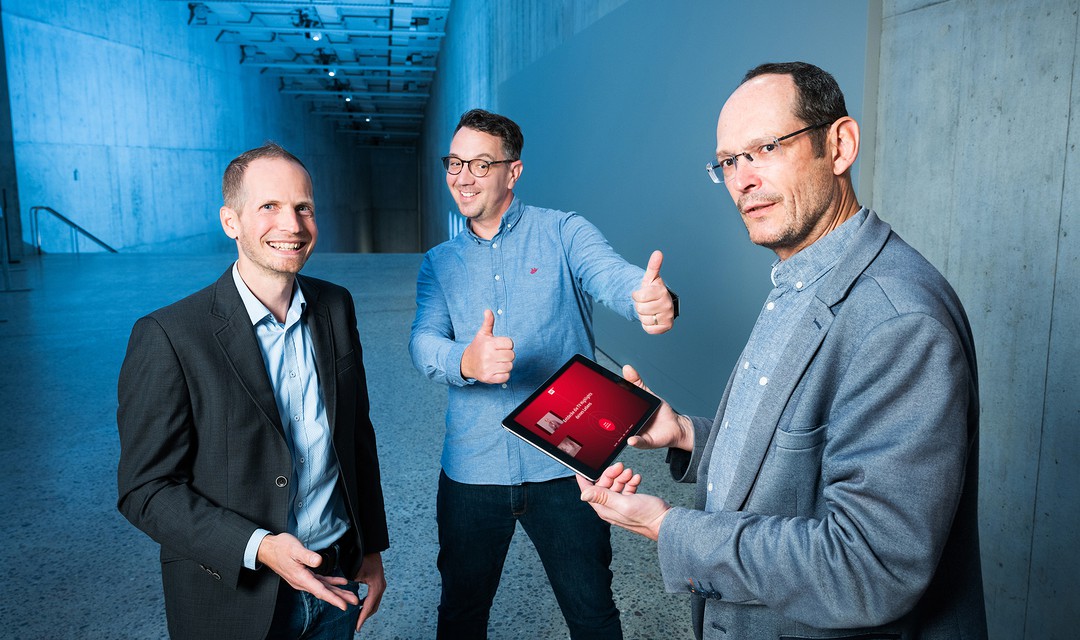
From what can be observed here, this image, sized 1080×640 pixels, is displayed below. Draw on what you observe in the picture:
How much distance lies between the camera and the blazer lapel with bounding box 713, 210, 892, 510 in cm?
116

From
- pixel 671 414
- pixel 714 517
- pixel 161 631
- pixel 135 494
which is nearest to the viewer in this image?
pixel 714 517

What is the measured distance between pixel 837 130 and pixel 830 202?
12 centimetres

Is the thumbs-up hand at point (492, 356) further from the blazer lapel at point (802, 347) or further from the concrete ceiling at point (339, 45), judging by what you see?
the concrete ceiling at point (339, 45)

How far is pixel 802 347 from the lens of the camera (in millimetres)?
1167

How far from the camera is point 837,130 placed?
1260mm

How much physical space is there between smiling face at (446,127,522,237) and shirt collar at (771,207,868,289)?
1.04 m

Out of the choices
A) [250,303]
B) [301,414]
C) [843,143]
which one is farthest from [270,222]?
[843,143]

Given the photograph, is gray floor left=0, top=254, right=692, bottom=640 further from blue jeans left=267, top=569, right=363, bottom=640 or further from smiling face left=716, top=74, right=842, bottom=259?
smiling face left=716, top=74, right=842, bottom=259

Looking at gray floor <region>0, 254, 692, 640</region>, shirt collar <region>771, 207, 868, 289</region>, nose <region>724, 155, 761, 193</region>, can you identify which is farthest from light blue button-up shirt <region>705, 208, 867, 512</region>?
gray floor <region>0, 254, 692, 640</region>

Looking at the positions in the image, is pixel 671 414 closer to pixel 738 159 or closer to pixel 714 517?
pixel 714 517

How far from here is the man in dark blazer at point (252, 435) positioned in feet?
4.66

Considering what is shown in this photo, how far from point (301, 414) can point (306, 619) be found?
1.47 feet

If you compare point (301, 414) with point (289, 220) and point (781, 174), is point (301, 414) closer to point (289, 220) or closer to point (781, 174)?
point (289, 220)

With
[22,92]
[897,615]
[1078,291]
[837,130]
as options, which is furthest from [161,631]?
[22,92]
